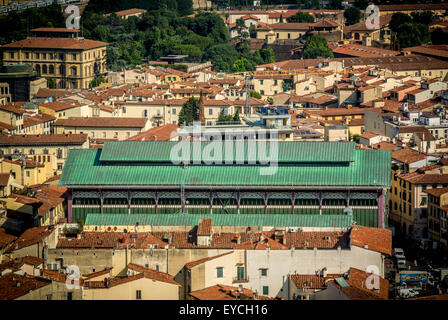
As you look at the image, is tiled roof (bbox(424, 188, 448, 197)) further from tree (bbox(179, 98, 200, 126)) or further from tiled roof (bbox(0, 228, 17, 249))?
tree (bbox(179, 98, 200, 126))

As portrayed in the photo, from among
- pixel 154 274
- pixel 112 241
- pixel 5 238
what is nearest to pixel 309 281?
pixel 154 274

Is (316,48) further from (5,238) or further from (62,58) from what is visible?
(5,238)

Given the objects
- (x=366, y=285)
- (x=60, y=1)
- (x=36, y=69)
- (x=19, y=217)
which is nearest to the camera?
(x=366, y=285)

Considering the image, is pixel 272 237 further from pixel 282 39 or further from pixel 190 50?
pixel 282 39

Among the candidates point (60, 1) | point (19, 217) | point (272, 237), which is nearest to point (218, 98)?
point (19, 217)

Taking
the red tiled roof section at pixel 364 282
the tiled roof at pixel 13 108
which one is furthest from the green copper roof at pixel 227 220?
the tiled roof at pixel 13 108

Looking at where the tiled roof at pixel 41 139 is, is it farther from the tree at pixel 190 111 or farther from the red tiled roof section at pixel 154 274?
the red tiled roof section at pixel 154 274

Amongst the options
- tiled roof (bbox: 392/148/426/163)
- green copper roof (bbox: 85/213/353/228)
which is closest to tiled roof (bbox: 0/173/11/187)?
green copper roof (bbox: 85/213/353/228)
